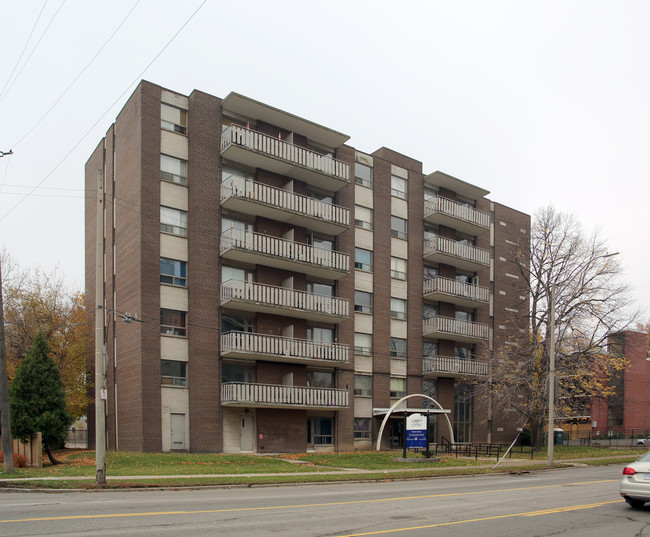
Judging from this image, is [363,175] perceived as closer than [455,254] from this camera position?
Yes

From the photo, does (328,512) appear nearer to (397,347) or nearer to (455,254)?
(397,347)

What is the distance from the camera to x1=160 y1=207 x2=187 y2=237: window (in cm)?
3070

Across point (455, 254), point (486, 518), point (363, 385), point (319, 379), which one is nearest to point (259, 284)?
point (319, 379)

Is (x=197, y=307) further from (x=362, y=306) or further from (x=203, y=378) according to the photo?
(x=362, y=306)

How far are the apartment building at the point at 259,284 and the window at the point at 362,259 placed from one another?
0.36ft

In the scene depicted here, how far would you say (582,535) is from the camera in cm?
1025

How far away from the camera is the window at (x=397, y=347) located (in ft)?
129

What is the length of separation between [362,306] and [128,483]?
74.2 feet

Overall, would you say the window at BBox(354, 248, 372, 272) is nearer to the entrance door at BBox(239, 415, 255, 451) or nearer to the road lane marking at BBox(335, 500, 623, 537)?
the entrance door at BBox(239, 415, 255, 451)

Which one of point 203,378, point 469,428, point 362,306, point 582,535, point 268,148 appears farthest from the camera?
point 469,428

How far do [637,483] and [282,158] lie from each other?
24047mm

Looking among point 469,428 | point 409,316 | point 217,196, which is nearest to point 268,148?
point 217,196

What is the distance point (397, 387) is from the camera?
3941cm

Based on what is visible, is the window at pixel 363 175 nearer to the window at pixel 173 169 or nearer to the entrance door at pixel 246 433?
the window at pixel 173 169
